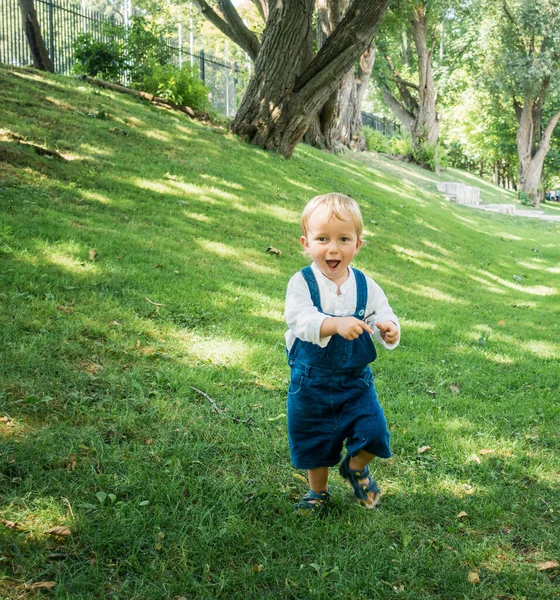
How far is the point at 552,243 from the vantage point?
745 inches

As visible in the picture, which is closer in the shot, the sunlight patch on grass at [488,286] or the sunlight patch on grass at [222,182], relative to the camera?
the sunlight patch on grass at [222,182]

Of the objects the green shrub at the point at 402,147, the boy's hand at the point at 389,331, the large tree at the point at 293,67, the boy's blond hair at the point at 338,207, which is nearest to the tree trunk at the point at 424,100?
the green shrub at the point at 402,147

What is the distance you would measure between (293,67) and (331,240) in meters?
10.2

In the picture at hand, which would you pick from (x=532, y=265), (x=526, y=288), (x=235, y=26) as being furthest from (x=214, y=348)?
(x=235, y=26)

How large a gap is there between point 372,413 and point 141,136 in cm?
894

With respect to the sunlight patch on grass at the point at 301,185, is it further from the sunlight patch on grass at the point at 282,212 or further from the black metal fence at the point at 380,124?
the black metal fence at the point at 380,124

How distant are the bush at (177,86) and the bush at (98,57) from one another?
118 cm

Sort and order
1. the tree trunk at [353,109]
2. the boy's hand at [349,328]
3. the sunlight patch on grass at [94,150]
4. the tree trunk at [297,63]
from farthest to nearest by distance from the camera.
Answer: the tree trunk at [353,109] → the tree trunk at [297,63] → the sunlight patch on grass at [94,150] → the boy's hand at [349,328]

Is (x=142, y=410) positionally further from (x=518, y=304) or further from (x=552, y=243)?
(x=552, y=243)

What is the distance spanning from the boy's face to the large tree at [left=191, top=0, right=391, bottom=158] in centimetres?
986

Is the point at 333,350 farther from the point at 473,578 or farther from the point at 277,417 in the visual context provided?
the point at 277,417

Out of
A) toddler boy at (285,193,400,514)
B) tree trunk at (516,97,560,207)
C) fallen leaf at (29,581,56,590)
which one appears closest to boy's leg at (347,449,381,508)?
toddler boy at (285,193,400,514)

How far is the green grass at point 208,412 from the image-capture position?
105 inches

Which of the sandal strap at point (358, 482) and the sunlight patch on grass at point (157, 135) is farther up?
the sunlight patch on grass at point (157, 135)
